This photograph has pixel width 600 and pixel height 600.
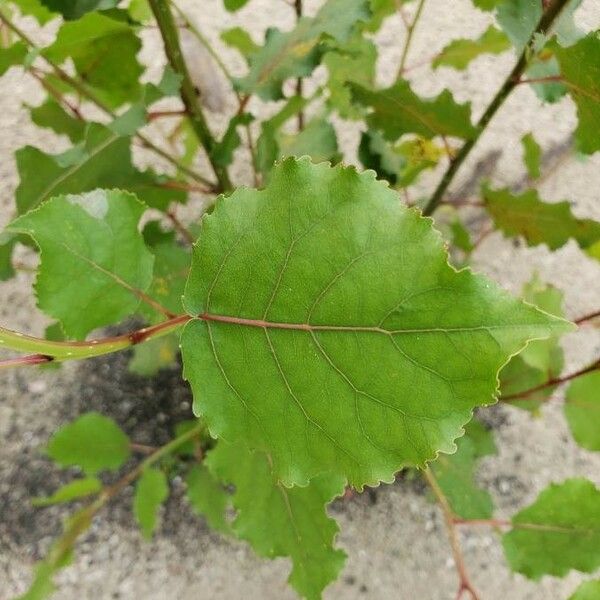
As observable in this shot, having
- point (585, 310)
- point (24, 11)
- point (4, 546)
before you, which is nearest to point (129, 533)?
point (4, 546)

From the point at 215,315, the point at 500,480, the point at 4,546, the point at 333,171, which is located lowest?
the point at 4,546

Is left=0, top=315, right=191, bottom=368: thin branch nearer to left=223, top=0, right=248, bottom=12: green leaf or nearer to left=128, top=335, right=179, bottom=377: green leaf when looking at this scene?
left=223, top=0, right=248, bottom=12: green leaf

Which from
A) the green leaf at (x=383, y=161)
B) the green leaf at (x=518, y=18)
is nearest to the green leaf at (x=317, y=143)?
the green leaf at (x=383, y=161)

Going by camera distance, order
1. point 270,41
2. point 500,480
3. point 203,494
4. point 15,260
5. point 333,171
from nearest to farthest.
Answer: point 333,171 < point 270,41 < point 203,494 < point 500,480 < point 15,260

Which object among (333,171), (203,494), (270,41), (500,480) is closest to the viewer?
(333,171)

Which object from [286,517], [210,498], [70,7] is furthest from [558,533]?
[70,7]

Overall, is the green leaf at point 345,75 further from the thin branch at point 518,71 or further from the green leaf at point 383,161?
the thin branch at point 518,71

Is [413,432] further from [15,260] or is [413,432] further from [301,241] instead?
[15,260]
